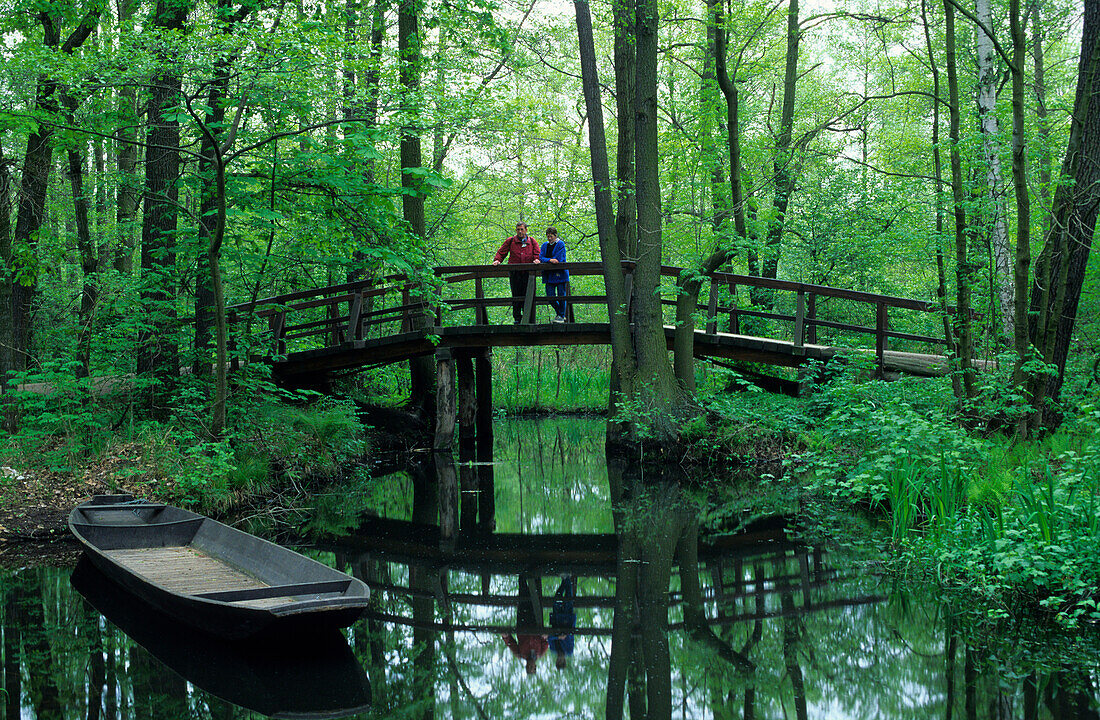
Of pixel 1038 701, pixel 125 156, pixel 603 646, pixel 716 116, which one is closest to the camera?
pixel 1038 701

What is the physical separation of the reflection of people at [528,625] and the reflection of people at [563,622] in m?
0.08

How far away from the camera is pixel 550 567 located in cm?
717

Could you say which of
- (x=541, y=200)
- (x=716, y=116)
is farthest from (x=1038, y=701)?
(x=541, y=200)

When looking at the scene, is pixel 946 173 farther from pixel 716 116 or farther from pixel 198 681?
pixel 198 681

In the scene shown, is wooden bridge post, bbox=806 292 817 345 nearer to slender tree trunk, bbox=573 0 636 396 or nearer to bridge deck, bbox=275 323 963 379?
bridge deck, bbox=275 323 963 379

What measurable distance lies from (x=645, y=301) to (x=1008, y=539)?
6957 mm

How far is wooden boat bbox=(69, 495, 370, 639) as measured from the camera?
4656 mm

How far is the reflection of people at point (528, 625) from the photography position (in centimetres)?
511

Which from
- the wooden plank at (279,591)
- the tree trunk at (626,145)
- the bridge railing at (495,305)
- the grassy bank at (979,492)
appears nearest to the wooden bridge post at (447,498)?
the bridge railing at (495,305)

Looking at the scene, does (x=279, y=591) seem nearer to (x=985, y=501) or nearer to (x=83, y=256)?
(x=985, y=501)

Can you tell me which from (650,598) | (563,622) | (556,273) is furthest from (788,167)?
(563,622)

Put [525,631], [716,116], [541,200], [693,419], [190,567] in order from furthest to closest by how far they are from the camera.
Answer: [541,200] → [716,116] → [693,419] → [190,567] → [525,631]

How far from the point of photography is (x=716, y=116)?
12.4 m

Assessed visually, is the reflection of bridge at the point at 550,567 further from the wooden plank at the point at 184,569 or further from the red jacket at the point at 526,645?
the wooden plank at the point at 184,569
